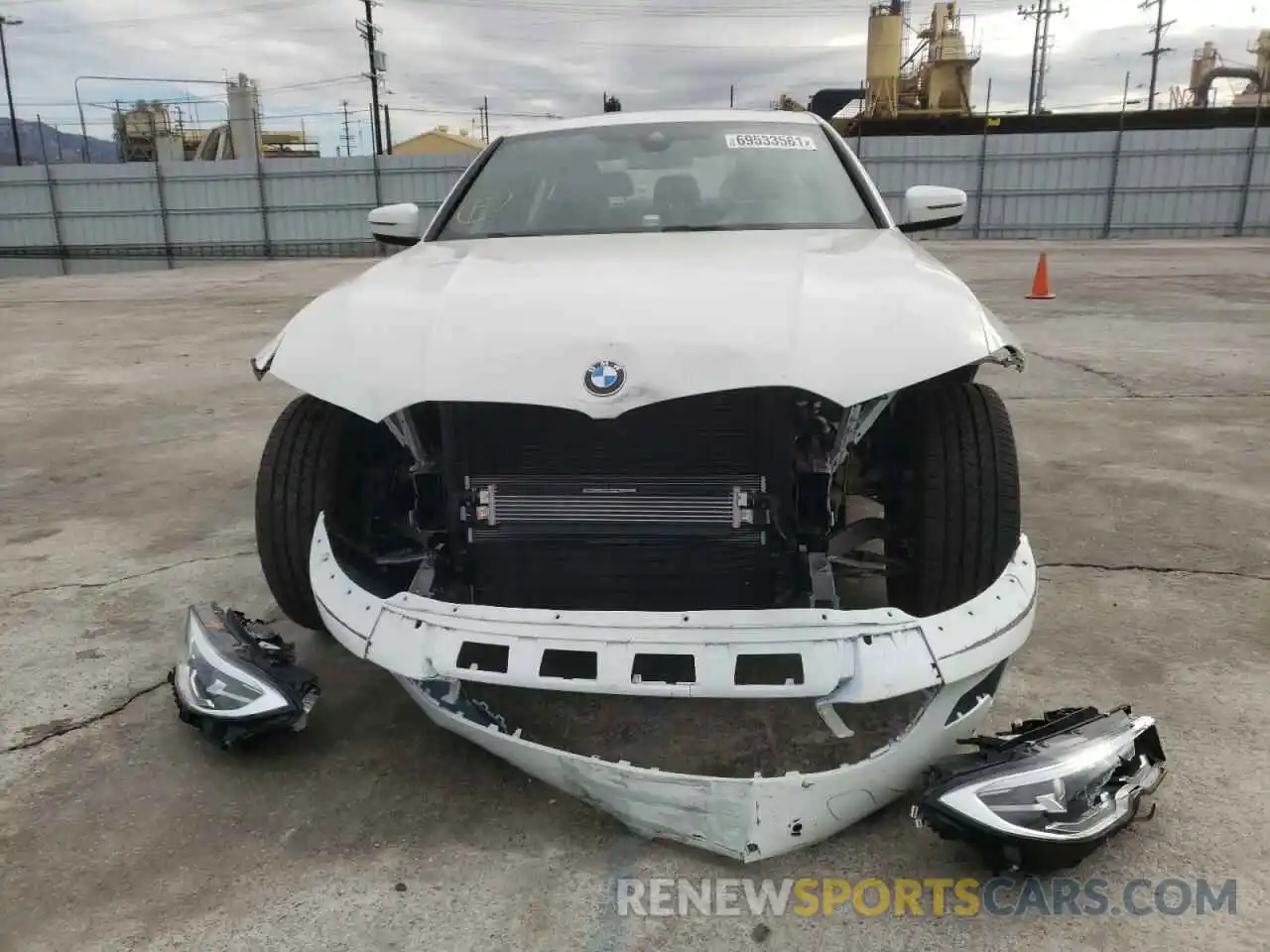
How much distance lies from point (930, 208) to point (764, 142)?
2.13 feet

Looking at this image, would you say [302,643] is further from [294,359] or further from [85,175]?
[85,175]

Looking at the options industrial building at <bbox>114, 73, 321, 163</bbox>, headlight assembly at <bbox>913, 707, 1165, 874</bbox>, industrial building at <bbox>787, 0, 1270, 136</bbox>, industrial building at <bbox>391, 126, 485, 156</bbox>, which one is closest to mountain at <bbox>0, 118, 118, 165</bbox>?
industrial building at <bbox>114, 73, 321, 163</bbox>

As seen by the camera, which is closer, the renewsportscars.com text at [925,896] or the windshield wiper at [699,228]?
the renewsportscars.com text at [925,896]

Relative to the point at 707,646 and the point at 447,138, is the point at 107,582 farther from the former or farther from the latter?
the point at 447,138

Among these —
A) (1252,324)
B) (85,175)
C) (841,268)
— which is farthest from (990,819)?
(85,175)

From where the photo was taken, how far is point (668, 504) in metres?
2.04

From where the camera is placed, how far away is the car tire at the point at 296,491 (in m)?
2.44

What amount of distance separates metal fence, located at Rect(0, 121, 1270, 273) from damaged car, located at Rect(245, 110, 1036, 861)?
69.5 feet

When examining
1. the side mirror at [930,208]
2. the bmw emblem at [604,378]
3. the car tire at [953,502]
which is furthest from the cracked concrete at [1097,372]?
the bmw emblem at [604,378]

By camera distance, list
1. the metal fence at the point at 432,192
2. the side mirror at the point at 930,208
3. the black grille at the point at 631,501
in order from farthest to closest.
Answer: the metal fence at the point at 432,192, the side mirror at the point at 930,208, the black grille at the point at 631,501

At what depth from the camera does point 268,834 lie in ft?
6.40

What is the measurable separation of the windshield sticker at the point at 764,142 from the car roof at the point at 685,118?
Result: 4.7 inches

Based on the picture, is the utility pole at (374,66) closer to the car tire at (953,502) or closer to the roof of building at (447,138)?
the roof of building at (447,138)

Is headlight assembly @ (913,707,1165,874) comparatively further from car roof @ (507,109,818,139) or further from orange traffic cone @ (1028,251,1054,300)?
orange traffic cone @ (1028,251,1054,300)
